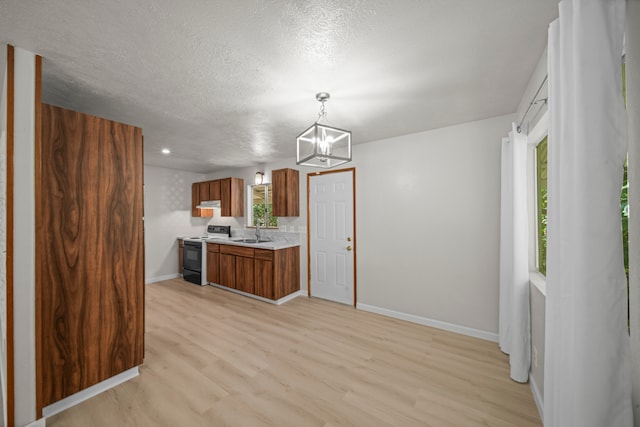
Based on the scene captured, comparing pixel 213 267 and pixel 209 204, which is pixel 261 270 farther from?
pixel 209 204

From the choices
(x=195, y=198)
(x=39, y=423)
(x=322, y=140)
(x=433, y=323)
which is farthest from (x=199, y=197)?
(x=433, y=323)

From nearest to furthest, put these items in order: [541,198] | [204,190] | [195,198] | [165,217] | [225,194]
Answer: [541,198]
[225,194]
[165,217]
[204,190]
[195,198]

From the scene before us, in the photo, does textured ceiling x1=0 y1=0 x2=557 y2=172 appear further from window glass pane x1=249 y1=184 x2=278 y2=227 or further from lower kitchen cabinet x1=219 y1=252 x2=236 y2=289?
lower kitchen cabinet x1=219 y1=252 x2=236 y2=289

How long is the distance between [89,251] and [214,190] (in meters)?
3.64

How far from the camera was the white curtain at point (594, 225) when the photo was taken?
813 mm

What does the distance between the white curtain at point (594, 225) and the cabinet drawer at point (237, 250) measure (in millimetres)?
3918

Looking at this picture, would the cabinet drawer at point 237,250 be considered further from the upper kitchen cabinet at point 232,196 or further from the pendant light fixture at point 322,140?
the pendant light fixture at point 322,140

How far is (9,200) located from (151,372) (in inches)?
67.3

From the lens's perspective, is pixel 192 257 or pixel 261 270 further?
pixel 192 257

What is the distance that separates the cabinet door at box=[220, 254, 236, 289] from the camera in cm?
445

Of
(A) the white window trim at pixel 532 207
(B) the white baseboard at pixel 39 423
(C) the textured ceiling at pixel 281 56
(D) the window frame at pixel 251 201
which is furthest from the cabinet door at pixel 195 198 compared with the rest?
(A) the white window trim at pixel 532 207

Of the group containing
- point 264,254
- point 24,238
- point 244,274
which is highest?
point 24,238

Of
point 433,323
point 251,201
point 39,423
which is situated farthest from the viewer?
point 251,201

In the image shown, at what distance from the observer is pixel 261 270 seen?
13.3ft
